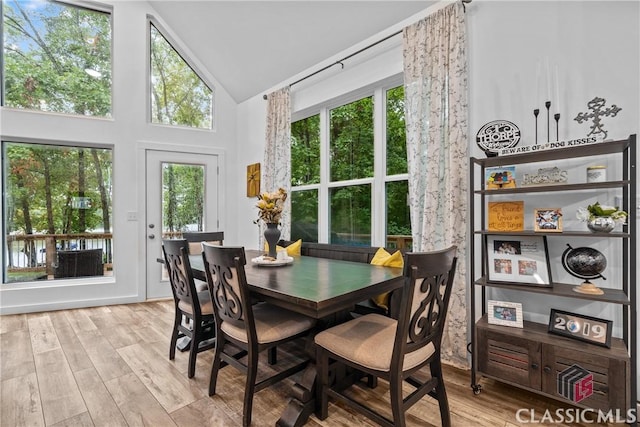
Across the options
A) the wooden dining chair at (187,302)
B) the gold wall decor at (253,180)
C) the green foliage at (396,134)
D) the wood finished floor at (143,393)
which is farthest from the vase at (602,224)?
the gold wall decor at (253,180)

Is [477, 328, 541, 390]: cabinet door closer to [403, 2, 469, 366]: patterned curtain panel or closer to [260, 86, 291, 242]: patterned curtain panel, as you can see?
[403, 2, 469, 366]: patterned curtain panel

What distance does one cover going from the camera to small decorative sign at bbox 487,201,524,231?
2.07 metres

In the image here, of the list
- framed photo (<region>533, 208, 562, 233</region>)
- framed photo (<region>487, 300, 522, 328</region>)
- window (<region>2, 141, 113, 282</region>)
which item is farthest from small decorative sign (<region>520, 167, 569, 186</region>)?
window (<region>2, 141, 113, 282</region>)

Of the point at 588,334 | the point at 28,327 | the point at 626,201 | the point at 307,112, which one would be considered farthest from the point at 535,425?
the point at 28,327

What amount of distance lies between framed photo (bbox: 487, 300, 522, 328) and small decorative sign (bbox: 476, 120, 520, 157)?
99 centimetres

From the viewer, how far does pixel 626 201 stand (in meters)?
1.74

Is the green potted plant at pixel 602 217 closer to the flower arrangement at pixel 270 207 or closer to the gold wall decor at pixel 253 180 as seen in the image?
the flower arrangement at pixel 270 207

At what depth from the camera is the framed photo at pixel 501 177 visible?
206 centimetres

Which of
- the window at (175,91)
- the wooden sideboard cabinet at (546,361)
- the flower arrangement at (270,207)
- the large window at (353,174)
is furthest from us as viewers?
the window at (175,91)

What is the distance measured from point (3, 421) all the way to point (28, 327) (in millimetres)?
1906

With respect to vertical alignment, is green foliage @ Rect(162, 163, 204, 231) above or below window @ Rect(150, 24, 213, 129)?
below

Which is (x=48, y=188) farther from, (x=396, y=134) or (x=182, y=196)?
(x=396, y=134)

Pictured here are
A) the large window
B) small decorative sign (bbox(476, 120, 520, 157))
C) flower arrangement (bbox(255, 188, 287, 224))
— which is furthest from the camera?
the large window

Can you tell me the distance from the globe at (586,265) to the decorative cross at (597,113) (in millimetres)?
683
